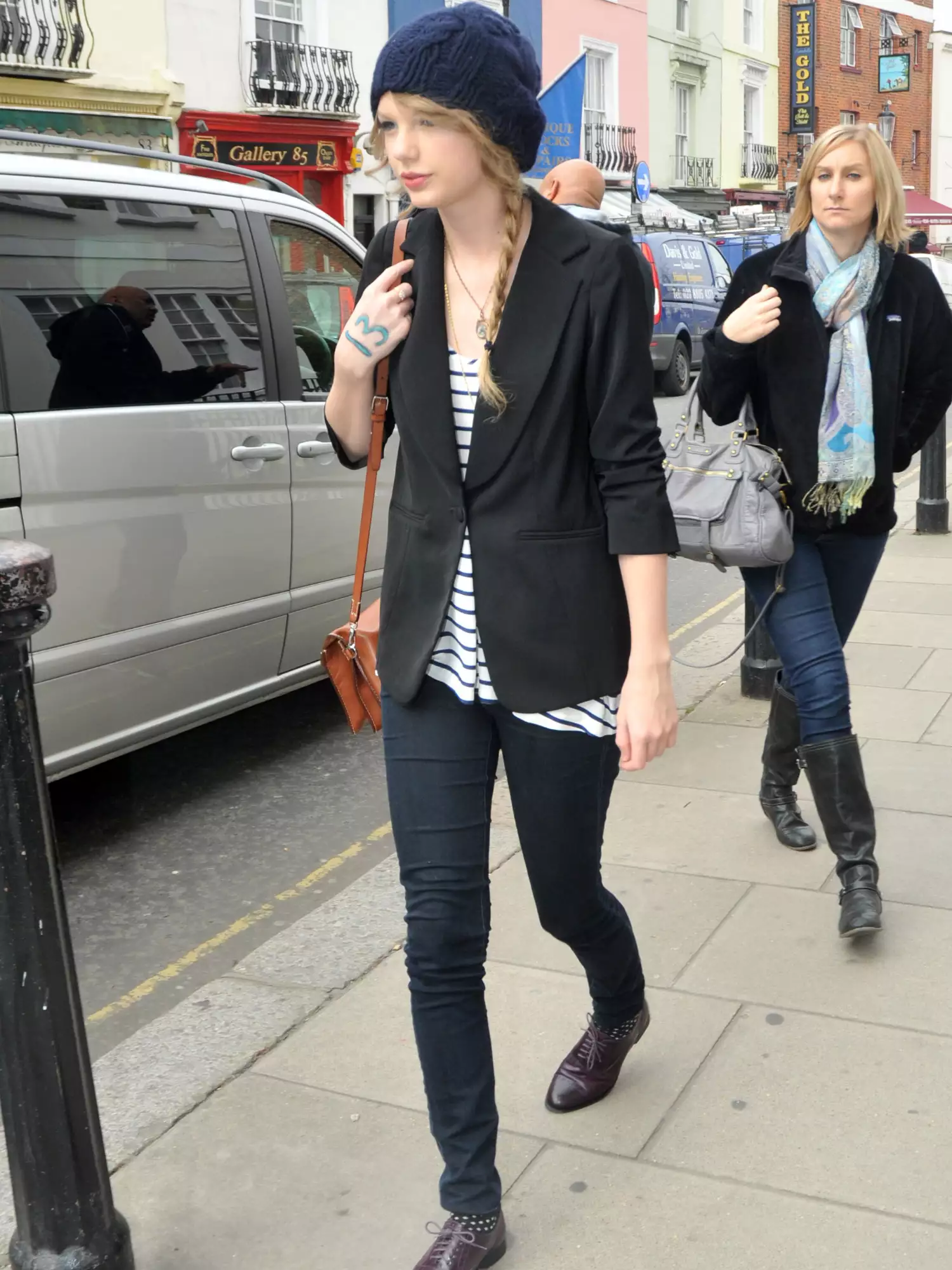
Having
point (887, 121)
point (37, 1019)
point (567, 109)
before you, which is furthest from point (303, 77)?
point (887, 121)

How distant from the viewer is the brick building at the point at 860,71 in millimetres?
38406

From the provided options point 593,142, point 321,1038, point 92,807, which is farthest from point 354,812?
point 593,142

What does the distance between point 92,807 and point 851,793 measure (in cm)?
253

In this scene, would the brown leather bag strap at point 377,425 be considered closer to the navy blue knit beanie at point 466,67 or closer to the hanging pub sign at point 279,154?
the navy blue knit beanie at point 466,67

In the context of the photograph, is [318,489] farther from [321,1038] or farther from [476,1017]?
[476,1017]

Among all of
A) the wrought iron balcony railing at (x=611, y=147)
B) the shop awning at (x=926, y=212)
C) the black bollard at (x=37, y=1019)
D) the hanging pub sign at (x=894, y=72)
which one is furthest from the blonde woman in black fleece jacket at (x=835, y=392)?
the hanging pub sign at (x=894, y=72)

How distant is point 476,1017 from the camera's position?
234cm

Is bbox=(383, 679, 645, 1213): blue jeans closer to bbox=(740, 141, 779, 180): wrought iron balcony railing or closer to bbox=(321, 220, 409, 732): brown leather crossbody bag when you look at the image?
bbox=(321, 220, 409, 732): brown leather crossbody bag

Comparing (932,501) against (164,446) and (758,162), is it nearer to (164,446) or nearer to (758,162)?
(164,446)

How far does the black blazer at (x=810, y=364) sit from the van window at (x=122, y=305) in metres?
1.70

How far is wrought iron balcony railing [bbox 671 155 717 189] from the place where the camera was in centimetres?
3375

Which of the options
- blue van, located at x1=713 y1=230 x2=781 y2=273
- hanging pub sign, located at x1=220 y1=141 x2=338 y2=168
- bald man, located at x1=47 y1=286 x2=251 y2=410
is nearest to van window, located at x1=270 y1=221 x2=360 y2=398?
bald man, located at x1=47 y1=286 x2=251 y2=410

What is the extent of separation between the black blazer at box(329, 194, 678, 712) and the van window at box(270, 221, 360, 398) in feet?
9.43

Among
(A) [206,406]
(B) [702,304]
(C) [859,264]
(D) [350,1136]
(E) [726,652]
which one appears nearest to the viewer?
(D) [350,1136]
